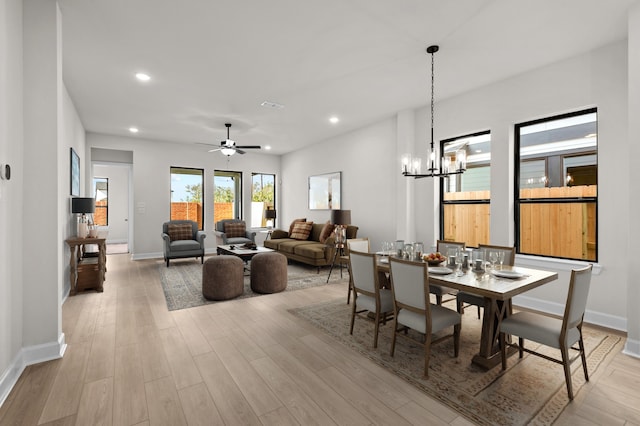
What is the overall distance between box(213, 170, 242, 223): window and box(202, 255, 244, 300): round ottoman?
15.2 feet

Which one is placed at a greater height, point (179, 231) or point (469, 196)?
point (469, 196)

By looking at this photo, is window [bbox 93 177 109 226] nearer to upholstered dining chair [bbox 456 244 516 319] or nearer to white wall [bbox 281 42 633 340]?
white wall [bbox 281 42 633 340]

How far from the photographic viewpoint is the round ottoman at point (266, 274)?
468 centimetres

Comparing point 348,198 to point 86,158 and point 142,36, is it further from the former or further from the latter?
point 86,158

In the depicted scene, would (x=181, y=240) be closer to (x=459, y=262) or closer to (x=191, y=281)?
(x=191, y=281)

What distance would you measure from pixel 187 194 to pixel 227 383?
7.01 meters

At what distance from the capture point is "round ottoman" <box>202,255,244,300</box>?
4320mm

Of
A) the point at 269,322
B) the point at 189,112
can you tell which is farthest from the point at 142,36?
the point at 269,322

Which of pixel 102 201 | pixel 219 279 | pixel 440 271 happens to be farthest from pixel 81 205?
pixel 102 201

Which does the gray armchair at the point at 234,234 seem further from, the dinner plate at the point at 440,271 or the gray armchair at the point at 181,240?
the dinner plate at the point at 440,271

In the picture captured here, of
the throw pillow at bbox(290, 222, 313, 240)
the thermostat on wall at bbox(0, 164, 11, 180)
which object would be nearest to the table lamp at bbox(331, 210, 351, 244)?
the throw pillow at bbox(290, 222, 313, 240)

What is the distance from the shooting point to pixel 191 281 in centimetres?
534

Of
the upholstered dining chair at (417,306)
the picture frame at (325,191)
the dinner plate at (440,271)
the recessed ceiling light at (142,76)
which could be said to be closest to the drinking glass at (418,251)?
the dinner plate at (440,271)

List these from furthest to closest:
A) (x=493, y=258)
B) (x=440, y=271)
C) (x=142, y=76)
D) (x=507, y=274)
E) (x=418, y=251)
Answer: (x=142, y=76) → (x=418, y=251) → (x=493, y=258) → (x=440, y=271) → (x=507, y=274)
